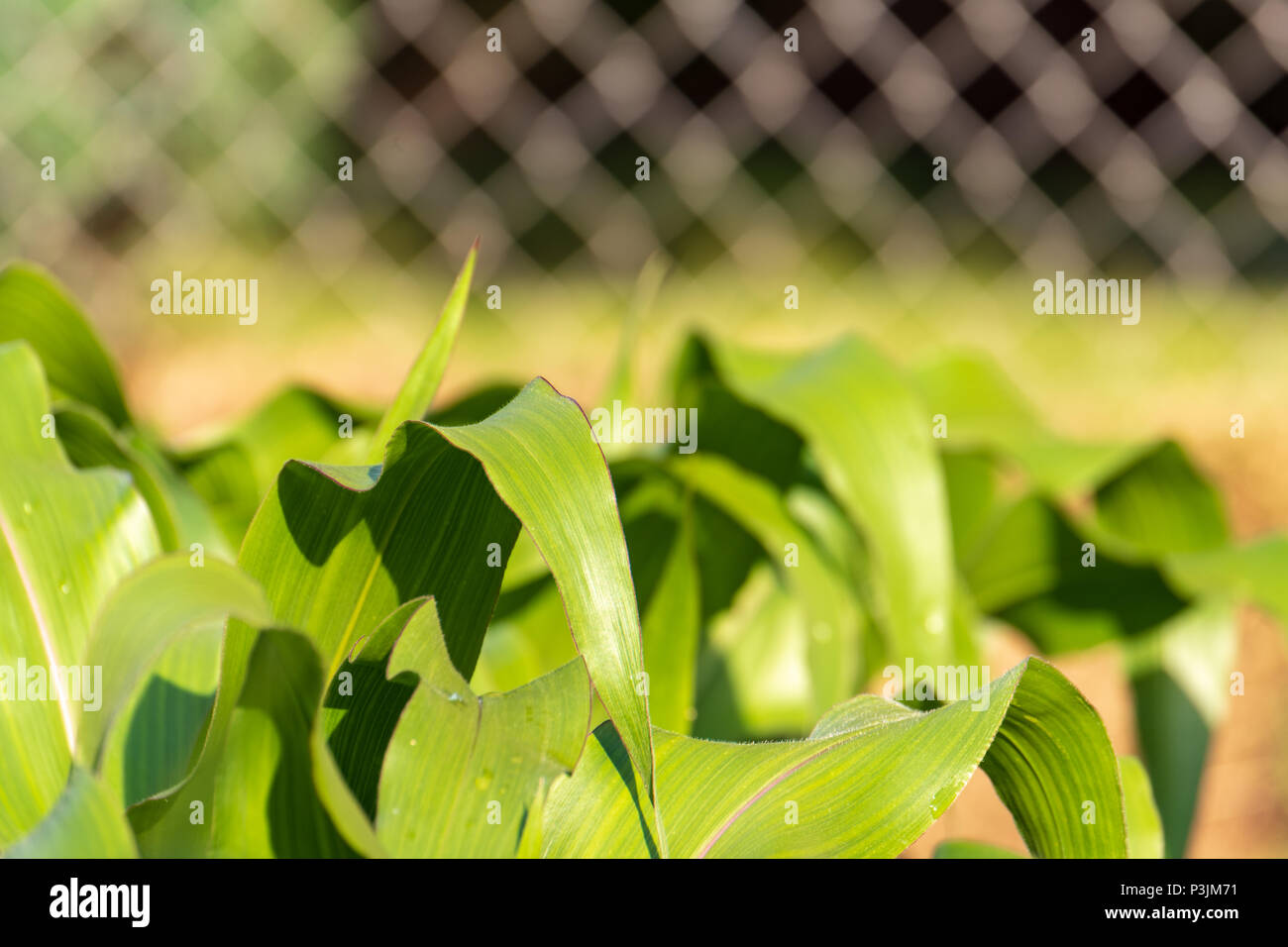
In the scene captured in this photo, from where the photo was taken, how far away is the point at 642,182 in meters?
3.42

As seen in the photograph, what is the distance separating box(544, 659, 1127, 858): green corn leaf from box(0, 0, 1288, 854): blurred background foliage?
201 centimetres

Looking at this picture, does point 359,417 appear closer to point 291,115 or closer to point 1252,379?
point 1252,379

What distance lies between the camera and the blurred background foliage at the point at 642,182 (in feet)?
9.09

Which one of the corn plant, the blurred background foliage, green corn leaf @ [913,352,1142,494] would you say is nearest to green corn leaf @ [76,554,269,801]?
the corn plant

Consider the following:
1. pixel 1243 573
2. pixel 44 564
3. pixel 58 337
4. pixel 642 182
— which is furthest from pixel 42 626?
pixel 642 182

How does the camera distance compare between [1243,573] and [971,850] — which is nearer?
[971,850]

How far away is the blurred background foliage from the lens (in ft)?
9.09

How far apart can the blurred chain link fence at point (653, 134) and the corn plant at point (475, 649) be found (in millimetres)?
2580

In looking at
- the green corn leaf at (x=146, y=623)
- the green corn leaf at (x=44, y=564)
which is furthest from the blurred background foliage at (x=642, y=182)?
the green corn leaf at (x=146, y=623)

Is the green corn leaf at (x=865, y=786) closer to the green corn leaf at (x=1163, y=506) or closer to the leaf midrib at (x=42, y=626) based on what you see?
the leaf midrib at (x=42, y=626)

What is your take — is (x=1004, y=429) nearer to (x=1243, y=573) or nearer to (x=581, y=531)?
(x=1243, y=573)

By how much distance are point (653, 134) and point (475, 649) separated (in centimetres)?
328

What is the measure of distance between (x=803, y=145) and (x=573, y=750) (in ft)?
11.3

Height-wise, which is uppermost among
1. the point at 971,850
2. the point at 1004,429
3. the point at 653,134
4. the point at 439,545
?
the point at 653,134
